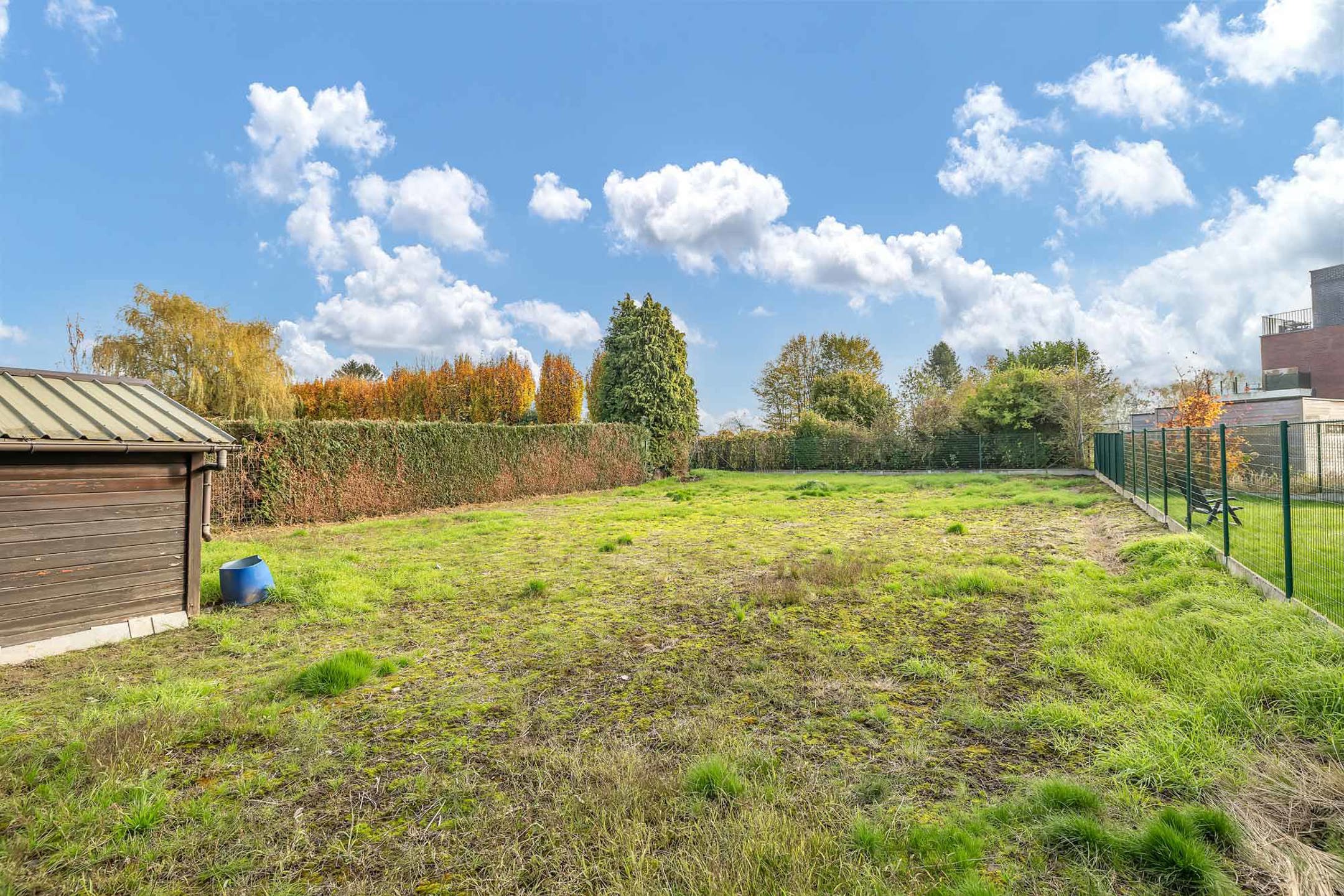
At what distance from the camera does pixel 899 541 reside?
9.27 m

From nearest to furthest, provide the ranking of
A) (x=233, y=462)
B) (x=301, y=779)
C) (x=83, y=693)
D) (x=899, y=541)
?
(x=301, y=779)
(x=83, y=693)
(x=899, y=541)
(x=233, y=462)

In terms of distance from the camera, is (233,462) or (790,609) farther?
(233,462)

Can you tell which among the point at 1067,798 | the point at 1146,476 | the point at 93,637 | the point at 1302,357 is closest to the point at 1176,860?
the point at 1067,798

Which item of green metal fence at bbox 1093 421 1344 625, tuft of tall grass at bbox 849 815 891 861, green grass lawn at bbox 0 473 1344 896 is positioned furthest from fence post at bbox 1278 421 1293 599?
tuft of tall grass at bbox 849 815 891 861

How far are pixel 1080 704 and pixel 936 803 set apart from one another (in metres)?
1.56

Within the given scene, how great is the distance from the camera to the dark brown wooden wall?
4.99 metres

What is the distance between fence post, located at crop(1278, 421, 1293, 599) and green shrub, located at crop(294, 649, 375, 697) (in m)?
7.24

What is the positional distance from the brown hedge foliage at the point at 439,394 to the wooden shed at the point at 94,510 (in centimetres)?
2738

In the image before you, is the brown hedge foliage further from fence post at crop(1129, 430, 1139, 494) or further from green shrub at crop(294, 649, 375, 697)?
green shrub at crop(294, 649, 375, 697)

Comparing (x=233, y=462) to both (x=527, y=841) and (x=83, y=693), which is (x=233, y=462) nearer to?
(x=83, y=693)

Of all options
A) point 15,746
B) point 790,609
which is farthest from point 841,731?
point 15,746

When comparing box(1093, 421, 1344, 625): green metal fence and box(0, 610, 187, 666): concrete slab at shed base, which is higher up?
box(1093, 421, 1344, 625): green metal fence

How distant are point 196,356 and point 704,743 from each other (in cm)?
2743

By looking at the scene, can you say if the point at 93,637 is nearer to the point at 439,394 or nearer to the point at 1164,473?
the point at 1164,473
